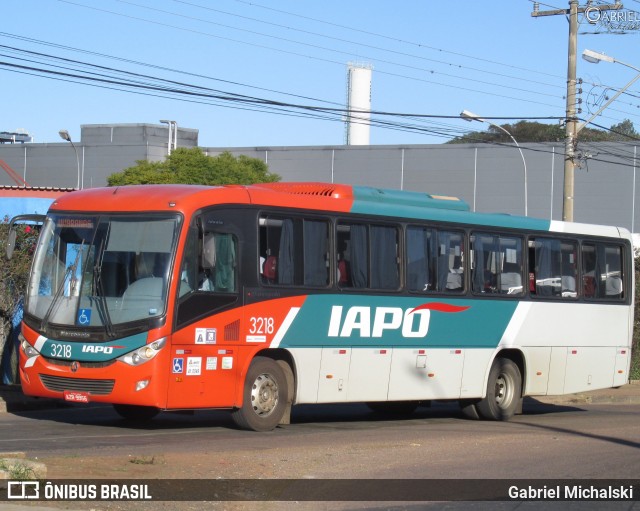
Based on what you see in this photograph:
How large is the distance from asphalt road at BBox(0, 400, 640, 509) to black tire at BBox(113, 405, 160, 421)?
0.51 feet

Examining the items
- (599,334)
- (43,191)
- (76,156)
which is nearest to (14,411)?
(599,334)

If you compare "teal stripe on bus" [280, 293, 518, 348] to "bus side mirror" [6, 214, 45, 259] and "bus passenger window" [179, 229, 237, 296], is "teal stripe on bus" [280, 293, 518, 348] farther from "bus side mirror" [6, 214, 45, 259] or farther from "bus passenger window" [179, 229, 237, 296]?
"bus side mirror" [6, 214, 45, 259]

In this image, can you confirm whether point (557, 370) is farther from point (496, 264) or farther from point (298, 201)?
point (298, 201)

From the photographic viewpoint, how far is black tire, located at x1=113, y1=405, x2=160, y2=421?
609 inches

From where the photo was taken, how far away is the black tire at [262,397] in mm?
14586

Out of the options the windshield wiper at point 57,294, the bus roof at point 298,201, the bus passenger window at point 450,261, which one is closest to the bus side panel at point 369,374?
the bus passenger window at point 450,261

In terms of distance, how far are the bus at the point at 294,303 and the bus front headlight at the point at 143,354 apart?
0.09 feet

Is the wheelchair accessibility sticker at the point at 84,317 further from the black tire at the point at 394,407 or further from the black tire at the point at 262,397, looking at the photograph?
the black tire at the point at 394,407

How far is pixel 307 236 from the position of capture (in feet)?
51.0

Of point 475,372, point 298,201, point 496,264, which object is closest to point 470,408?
point 475,372

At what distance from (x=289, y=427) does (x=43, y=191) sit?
21.0 m

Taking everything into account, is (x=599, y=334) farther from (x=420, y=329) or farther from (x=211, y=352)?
(x=211, y=352)

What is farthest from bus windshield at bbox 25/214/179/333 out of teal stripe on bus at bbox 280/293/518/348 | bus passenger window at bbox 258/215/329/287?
teal stripe on bus at bbox 280/293/518/348

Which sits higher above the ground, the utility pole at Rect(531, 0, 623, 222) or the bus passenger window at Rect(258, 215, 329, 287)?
the utility pole at Rect(531, 0, 623, 222)
